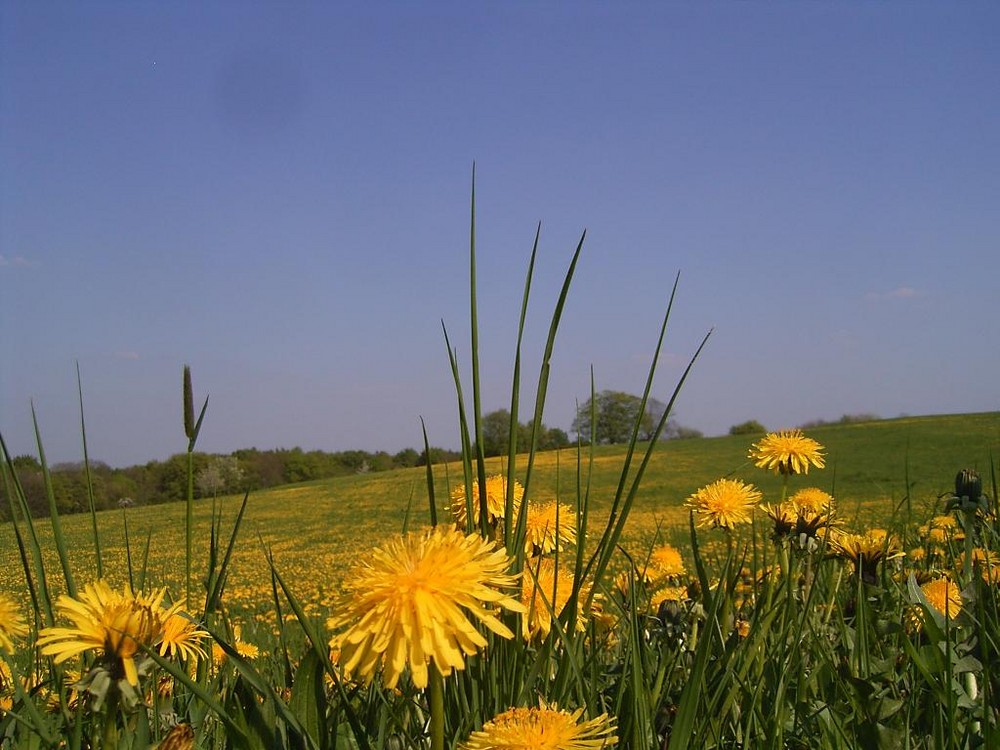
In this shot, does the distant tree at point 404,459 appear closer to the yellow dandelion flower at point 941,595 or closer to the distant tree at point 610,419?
the distant tree at point 610,419

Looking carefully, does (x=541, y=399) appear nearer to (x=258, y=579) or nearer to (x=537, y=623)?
(x=537, y=623)

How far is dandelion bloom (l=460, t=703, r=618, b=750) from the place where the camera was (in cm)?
100

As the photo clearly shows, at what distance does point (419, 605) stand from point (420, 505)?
885 inches

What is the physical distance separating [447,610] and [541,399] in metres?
0.50

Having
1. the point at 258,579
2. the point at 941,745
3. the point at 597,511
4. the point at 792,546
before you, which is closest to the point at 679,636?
the point at 792,546

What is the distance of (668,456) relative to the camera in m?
40.7

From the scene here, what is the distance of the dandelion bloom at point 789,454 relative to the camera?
2.88m

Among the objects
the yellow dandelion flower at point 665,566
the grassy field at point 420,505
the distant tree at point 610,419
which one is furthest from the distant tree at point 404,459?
the yellow dandelion flower at point 665,566

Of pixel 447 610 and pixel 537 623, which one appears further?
pixel 537 623

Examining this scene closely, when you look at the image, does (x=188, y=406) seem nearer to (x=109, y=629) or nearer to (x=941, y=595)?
(x=109, y=629)

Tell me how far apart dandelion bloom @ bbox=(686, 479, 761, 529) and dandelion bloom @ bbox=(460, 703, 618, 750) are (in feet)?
6.01

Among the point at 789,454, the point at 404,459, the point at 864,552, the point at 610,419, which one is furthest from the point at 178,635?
the point at 404,459

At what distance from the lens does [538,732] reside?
1016 millimetres

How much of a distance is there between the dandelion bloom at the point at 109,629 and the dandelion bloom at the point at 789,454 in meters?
2.18
